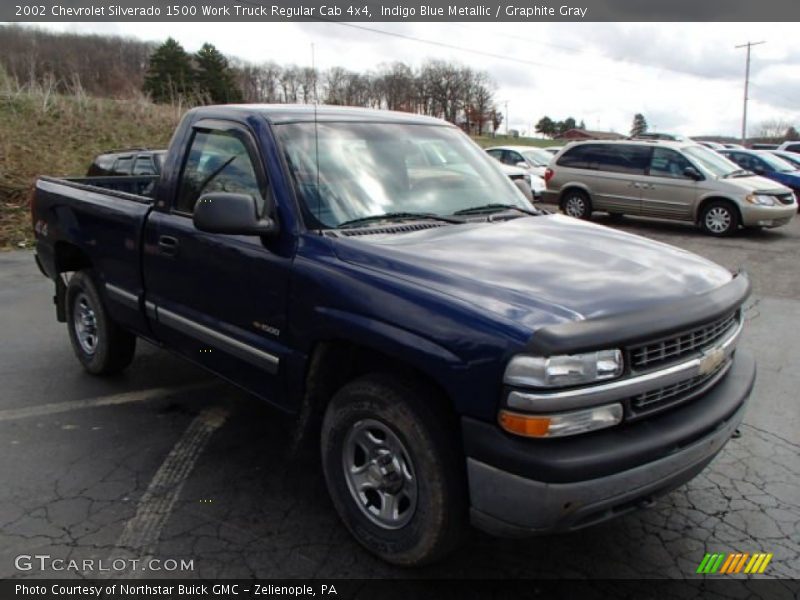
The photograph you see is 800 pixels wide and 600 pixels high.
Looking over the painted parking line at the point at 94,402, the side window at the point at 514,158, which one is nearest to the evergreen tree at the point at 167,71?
the side window at the point at 514,158

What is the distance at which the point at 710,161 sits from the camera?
44.3 ft

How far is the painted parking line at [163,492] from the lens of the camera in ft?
9.55

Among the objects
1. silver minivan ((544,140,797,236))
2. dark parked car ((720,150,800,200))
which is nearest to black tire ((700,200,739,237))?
silver minivan ((544,140,797,236))

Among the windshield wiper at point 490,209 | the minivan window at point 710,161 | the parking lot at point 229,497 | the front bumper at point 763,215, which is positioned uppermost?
the minivan window at point 710,161

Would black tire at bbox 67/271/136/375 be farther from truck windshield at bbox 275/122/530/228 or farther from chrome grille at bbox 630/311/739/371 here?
chrome grille at bbox 630/311/739/371

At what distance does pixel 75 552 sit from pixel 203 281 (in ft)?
4.70

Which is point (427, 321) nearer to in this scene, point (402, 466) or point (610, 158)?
point (402, 466)

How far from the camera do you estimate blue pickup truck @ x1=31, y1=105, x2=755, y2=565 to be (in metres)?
2.25

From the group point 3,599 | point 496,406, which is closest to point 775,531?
point 496,406

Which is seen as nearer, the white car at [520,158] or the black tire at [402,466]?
the black tire at [402,466]

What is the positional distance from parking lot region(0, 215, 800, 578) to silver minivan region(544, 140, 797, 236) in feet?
27.9

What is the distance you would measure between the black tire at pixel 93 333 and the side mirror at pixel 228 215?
210cm

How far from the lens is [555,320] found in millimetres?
2254

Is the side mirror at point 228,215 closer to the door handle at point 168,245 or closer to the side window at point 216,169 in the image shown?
the side window at point 216,169
